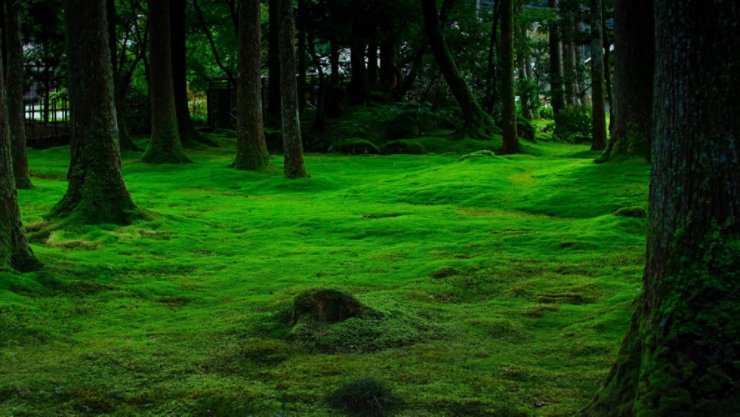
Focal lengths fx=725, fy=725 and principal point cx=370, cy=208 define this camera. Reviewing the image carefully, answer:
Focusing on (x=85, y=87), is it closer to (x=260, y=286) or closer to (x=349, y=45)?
(x=260, y=286)

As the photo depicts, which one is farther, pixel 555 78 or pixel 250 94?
pixel 555 78

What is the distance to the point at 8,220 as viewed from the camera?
24.5 ft

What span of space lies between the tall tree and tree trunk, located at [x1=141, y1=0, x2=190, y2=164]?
63.4ft

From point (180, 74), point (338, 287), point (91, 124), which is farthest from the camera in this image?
point (180, 74)

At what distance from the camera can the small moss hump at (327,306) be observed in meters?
6.24

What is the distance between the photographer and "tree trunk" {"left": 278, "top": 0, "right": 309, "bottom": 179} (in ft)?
55.6

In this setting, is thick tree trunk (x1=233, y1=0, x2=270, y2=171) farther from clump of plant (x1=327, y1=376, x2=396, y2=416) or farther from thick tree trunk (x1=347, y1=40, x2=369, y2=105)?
clump of plant (x1=327, y1=376, x2=396, y2=416)

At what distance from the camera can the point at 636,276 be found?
773cm

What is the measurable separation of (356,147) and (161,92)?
7.32 metres

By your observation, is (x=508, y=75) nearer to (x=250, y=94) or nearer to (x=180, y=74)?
(x=250, y=94)

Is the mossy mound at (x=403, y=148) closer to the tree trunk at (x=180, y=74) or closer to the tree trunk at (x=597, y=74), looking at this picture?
the tree trunk at (x=597, y=74)

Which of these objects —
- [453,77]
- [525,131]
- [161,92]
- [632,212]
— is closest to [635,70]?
[632,212]

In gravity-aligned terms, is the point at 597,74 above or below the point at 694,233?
above

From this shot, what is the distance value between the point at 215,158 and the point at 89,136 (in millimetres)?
12993
